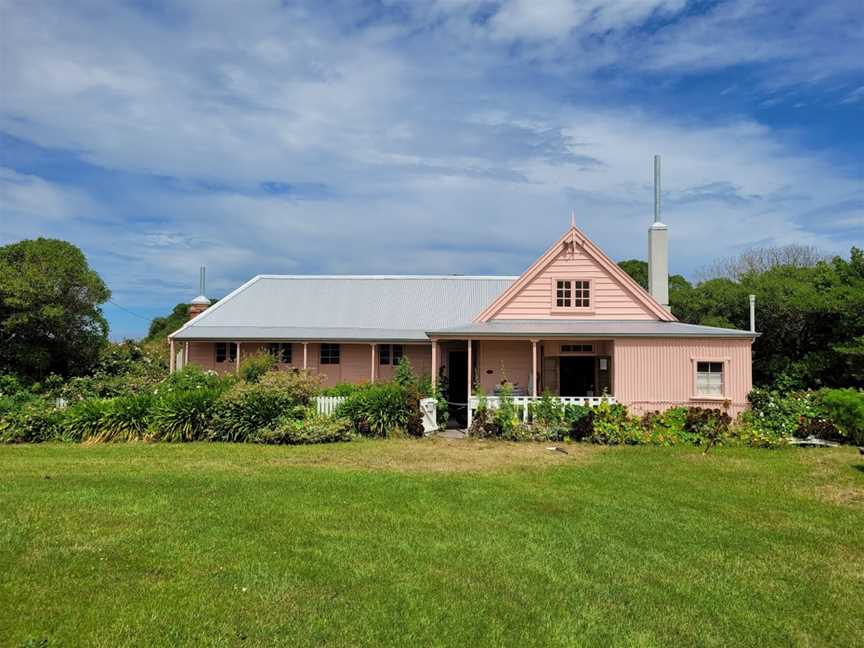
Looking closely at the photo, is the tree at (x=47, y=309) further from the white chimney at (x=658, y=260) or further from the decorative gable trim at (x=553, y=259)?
the white chimney at (x=658, y=260)

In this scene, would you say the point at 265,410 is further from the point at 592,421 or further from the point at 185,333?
the point at 185,333

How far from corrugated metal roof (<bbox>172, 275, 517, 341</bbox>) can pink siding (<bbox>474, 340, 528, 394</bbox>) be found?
11.7 ft

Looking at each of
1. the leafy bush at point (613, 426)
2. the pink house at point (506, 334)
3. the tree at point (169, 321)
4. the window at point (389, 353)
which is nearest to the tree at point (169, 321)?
the tree at point (169, 321)

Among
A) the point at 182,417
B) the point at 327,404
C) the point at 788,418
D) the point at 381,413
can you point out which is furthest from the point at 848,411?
the point at 182,417

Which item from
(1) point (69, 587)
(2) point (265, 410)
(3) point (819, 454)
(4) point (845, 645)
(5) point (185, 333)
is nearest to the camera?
(4) point (845, 645)

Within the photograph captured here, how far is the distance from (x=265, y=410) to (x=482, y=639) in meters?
11.5

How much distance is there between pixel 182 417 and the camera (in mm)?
15203

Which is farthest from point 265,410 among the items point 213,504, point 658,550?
point 658,550

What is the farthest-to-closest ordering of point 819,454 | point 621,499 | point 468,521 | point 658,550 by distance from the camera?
point 819,454, point 621,499, point 468,521, point 658,550

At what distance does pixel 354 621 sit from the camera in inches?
200

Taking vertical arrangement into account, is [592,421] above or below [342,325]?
below

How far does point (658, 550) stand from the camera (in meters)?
6.95

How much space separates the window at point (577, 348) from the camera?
19.5 metres

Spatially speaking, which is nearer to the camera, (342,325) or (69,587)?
(69,587)
